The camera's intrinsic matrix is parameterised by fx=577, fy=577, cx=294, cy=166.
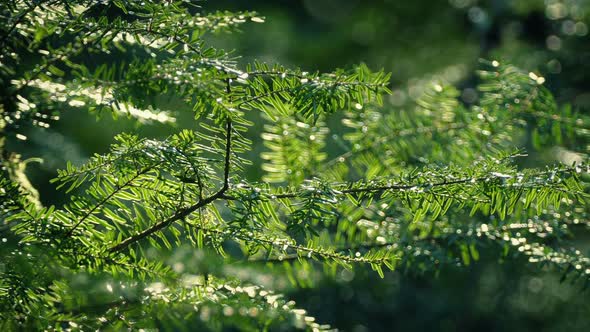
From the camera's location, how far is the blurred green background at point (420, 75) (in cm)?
132

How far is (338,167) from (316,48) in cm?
195

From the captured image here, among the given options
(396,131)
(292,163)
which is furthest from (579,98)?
(292,163)

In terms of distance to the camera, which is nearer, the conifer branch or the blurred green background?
the conifer branch

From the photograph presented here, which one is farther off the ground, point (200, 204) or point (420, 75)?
point (200, 204)

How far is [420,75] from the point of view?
2631mm

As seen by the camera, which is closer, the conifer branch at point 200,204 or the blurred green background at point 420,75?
the conifer branch at point 200,204

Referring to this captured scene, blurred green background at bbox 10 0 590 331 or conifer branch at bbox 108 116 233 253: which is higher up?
conifer branch at bbox 108 116 233 253

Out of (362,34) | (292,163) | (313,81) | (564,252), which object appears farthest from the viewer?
(362,34)

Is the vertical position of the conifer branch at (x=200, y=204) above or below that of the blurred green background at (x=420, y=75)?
above

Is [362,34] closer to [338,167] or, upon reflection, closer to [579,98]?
[579,98]

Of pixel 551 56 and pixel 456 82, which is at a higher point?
pixel 551 56

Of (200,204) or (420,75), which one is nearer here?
(200,204)

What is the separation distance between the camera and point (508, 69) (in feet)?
2.44

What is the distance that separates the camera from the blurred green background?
1.32 meters
